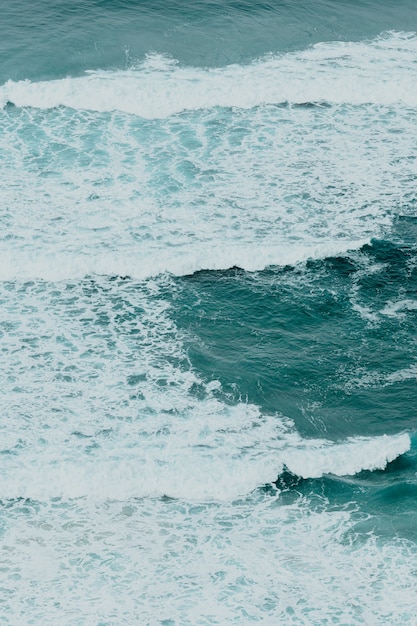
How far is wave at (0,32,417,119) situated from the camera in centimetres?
3294

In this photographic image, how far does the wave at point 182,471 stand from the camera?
20422 millimetres

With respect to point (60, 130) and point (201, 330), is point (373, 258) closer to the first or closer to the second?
point (201, 330)

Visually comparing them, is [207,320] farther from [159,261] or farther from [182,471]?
[182,471]

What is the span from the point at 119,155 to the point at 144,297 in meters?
6.73

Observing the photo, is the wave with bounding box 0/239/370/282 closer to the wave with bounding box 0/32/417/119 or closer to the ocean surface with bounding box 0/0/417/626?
the ocean surface with bounding box 0/0/417/626

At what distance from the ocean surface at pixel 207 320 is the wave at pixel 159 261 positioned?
6 cm

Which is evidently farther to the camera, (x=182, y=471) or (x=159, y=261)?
(x=159, y=261)

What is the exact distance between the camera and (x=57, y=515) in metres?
20.0

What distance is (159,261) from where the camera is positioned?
2617cm

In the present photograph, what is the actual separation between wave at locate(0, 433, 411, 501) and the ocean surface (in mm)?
48

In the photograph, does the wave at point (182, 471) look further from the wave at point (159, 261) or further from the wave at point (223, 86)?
the wave at point (223, 86)

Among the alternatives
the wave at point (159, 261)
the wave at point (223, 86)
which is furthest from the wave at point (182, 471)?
the wave at point (223, 86)

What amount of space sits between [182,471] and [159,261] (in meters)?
7.27

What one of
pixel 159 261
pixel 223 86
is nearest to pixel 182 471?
pixel 159 261
